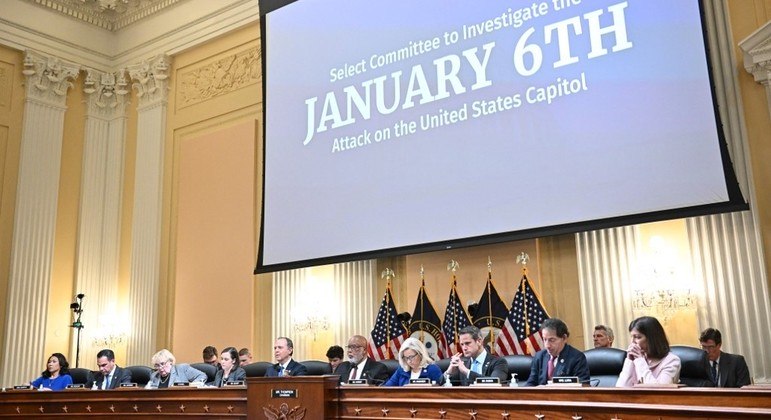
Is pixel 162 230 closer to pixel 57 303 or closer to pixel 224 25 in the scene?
pixel 57 303

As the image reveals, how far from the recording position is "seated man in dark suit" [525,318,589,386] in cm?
457

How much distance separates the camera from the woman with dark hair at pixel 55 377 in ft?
23.5

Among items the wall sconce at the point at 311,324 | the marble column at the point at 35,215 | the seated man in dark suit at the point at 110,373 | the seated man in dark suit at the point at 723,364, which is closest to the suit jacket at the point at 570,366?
the seated man in dark suit at the point at 723,364

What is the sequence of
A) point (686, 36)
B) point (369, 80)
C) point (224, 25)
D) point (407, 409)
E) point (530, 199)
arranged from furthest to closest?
point (224, 25)
point (369, 80)
point (530, 199)
point (686, 36)
point (407, 409)

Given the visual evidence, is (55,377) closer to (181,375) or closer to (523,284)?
(181,375)

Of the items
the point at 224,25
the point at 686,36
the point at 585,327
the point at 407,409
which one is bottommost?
the point at 407,409

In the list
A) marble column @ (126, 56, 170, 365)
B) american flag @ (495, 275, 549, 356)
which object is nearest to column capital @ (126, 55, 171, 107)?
marble column @ (126, 56, 170, 365)

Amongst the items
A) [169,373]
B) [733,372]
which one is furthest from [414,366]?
[169,373]

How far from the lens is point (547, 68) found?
6266 millimetres

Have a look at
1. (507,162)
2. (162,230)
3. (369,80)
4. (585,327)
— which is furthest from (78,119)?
(585,327)

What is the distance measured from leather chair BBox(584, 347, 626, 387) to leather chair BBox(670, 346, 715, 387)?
42 centimetres

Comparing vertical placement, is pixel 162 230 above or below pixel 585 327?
above

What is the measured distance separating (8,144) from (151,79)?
212 centimetres

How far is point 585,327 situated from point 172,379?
363 centimetres
